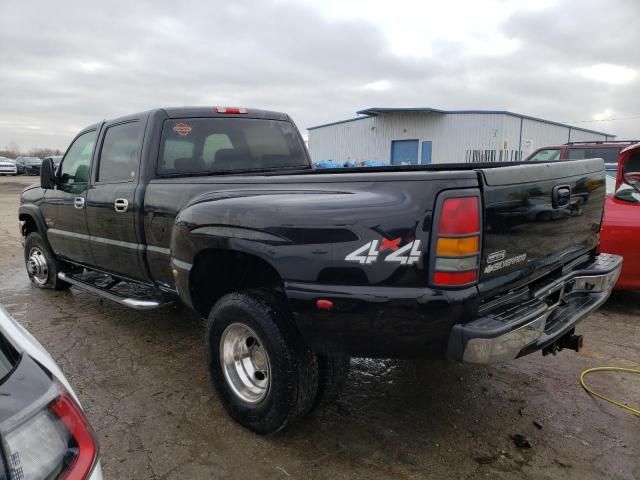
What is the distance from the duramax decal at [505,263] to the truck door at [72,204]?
373 centimetres

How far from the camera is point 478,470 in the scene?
8.09 feet

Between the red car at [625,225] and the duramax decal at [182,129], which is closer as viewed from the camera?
the duramax decal at [182,129]

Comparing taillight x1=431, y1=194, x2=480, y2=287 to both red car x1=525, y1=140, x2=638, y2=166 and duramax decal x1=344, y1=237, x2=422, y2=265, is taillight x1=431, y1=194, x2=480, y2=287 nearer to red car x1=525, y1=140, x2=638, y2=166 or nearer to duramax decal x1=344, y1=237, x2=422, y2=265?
duramax decal x1=344, y1=237, x2=422, y2=265

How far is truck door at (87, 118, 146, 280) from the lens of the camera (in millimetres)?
3877

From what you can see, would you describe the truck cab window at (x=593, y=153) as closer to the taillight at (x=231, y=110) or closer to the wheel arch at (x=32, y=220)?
the taillight at (x=231, y=110)

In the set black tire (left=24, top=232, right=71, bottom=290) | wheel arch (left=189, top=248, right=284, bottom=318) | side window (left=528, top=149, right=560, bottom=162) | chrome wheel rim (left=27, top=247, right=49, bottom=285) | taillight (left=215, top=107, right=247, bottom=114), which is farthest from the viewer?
side window (left=528, top=149, right=560, bottom=162)

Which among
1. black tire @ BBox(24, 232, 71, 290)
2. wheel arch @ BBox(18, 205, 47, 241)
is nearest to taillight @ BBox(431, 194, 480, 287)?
wheel arch @ BBox(18, 205, 47, 241)

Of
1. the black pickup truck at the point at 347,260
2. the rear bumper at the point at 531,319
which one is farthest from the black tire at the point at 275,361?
the rear bumper at the point at 531,319

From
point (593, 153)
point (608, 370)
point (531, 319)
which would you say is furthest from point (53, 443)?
point (593, 153)

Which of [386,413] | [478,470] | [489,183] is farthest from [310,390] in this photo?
[489,183]

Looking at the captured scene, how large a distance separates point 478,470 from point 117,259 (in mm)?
3174

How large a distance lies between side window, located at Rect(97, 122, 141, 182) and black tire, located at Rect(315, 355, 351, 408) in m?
2.25

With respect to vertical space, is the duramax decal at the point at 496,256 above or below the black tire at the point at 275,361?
above

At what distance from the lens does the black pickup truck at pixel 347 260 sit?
211 cm
